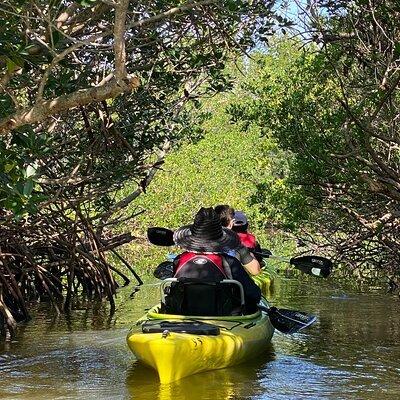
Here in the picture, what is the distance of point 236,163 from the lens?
20.9 meters

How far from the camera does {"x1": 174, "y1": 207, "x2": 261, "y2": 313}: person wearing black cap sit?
614cm

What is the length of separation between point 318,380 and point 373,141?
167 inches

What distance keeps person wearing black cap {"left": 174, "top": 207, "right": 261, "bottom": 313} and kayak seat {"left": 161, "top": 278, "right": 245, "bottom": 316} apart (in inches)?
2.5

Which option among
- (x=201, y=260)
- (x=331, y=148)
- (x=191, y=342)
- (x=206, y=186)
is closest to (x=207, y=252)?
(x=201, y=260)

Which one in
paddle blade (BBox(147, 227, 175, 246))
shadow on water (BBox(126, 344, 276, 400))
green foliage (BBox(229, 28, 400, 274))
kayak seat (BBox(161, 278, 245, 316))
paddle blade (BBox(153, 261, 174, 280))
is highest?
green foliage (BBox(229, 28, 400, 274))

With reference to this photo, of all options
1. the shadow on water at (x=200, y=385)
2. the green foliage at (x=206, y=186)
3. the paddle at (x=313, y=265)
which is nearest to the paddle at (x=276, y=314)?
the paddle at (x=313, y=265)

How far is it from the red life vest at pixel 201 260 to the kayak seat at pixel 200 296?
127 millimetres

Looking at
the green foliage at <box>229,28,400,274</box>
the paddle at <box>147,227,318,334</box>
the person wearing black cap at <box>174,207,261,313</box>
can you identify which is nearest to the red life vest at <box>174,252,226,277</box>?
the person wearing black cap at <box>174,207,261,313</box>

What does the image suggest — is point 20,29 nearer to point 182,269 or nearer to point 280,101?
point 182,269

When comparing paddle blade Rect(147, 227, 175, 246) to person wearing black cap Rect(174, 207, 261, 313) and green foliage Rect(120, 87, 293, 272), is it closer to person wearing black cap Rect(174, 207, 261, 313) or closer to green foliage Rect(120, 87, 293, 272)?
person wearing black cap Rect(174, 207, 261, 313)

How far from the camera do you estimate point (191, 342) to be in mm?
5383

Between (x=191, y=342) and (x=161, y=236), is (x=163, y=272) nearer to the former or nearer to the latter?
(x=161, y=236)

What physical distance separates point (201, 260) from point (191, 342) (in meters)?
0.89

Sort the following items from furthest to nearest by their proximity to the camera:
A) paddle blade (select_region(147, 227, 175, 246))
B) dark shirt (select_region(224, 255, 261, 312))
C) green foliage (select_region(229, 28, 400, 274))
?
green foliage (select_region(229, 28, 400, 274))
paddle blade (select_region(147, 227, 175, 246))
dark shirt (select_region(224, 255, 261, 312))
